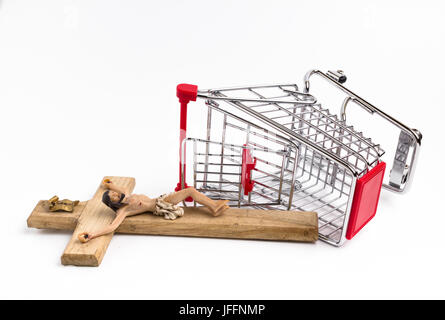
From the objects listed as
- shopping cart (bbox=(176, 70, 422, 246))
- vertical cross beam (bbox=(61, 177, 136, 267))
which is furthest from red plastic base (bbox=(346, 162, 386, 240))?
vertical cross beam (bbox=(61, 177, 136, 267))

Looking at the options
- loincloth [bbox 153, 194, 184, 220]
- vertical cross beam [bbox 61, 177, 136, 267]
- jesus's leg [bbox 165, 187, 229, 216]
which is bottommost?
vertical cross beam [bbox 61, 177, 136, 267]

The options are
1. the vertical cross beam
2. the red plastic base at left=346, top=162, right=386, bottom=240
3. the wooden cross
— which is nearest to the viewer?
the vertical cross beam

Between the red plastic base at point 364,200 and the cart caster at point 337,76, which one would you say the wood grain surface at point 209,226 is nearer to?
the red plastic base at point 364,200

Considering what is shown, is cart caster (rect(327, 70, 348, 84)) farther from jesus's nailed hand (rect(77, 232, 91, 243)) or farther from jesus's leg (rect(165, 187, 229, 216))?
jesus's nailed hand (rect(77, 232, 91, 243))

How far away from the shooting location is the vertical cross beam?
3.21m

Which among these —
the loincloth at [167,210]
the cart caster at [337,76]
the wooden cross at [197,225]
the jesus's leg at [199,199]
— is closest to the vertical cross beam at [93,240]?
the wooden cross at [197,225]

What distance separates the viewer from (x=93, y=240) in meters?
3.32

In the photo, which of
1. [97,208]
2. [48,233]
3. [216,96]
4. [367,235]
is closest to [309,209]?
[367,235]

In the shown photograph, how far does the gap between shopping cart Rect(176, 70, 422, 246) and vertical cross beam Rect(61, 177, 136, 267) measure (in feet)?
1.75

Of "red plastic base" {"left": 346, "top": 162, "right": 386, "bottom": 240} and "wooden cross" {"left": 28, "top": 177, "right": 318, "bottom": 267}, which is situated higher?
"red plastic base" {"left": 346, "top": 162, "right": 386, "bottom": 240}

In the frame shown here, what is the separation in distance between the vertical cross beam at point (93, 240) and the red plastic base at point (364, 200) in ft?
4.78

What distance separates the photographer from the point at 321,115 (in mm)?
4105

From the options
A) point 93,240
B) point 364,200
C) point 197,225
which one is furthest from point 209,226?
point 364,200

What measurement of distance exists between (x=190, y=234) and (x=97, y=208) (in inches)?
24.6
